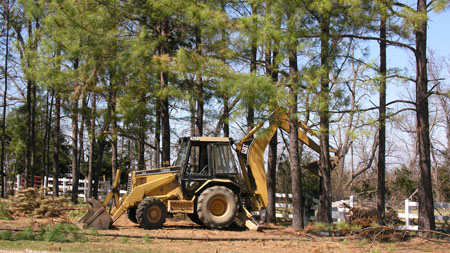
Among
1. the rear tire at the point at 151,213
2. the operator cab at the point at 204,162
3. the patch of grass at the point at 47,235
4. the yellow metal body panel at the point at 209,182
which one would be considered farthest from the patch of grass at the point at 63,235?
the yellow metal body panel at the point at 209,182

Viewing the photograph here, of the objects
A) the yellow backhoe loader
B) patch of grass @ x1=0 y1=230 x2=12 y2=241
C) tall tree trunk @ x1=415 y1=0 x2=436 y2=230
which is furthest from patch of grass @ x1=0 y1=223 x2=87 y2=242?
tall tree trunk @ x1=415 y1=0 x2=436 y2=230

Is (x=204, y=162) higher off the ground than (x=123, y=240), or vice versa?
(x=204, y=162)

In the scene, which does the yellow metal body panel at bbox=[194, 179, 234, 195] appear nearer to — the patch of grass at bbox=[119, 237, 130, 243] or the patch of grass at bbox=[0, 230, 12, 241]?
the patch of grass at bbox=[119, 237, 130, 243]

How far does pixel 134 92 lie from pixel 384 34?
8441 mm

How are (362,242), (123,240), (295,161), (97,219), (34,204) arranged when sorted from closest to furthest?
(123,240)
(362,242)
(97,219)
(295,161)
(34,204)

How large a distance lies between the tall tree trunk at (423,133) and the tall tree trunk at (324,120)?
2.30 m

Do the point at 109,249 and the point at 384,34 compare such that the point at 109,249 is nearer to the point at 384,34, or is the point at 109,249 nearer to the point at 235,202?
the point at 235,202

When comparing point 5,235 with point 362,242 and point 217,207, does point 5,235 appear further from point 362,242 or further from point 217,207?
point 362,242

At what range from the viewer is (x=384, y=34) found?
43.9 feet

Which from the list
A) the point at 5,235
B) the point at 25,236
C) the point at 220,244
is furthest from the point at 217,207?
the point at 5,235

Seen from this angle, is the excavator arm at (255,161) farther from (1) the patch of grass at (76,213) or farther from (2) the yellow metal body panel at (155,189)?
(1) the patch of grass at (76,213)

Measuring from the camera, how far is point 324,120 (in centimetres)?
1347

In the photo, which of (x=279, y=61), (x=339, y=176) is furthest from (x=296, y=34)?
(x=339, y=176)

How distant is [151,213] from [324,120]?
5.35 m
